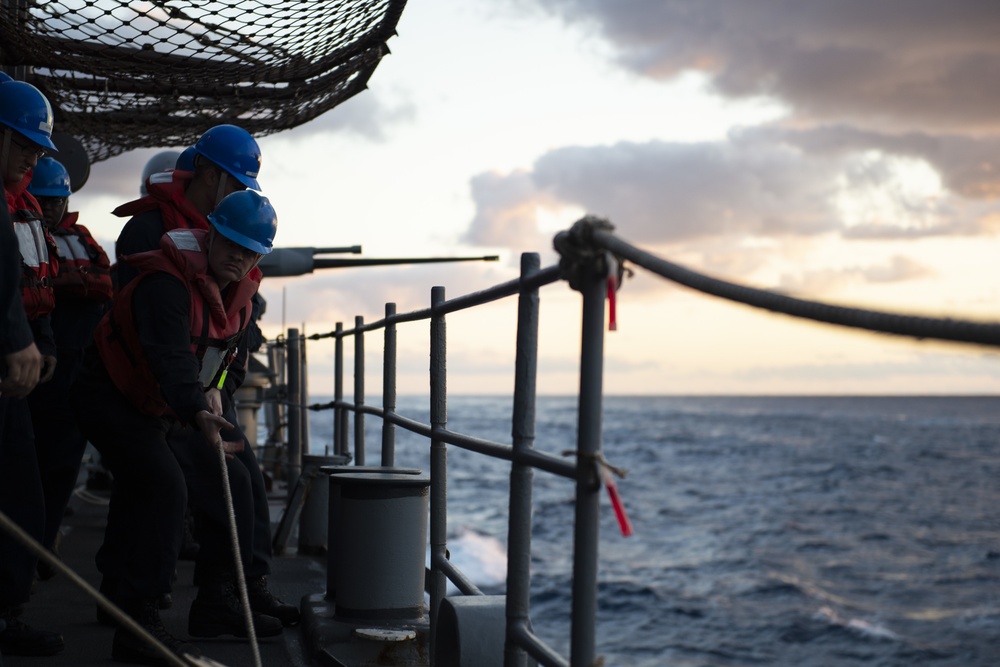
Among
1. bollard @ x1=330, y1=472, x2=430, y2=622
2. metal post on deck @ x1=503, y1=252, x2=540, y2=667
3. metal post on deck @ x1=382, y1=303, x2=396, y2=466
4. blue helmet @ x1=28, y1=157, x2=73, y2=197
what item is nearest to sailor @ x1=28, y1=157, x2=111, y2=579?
blue helmet @ x1=28, y1=157, x2=73, y2=197

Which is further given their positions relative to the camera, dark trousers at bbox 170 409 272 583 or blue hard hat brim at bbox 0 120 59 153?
dark trousers at bbox 170 409 272 583

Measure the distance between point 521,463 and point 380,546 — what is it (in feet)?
5.13

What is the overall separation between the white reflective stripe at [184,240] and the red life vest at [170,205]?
464 millimetres

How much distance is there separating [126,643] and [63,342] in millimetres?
1296

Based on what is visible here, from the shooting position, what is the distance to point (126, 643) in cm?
348

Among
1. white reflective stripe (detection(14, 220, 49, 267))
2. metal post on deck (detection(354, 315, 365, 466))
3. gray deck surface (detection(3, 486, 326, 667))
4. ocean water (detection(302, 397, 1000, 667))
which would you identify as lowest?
ocean water (detection(302, 397, 1000, 667))

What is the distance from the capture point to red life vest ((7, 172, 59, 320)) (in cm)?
347

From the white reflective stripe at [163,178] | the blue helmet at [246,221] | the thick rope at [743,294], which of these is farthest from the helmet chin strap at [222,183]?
the thick rope at [743,294]

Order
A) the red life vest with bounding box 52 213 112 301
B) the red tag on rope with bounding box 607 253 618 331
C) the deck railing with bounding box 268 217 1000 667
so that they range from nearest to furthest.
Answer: the deck railing with bounding box 268 217 1000 667 < the red tag on rope with bounding box 607 253 618 331 < the red life vest with bounding box 52 213 112 301

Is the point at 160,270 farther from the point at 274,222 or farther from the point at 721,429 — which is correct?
the point at 721,429

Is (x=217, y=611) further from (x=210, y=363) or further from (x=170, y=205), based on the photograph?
(x=170, y=205)

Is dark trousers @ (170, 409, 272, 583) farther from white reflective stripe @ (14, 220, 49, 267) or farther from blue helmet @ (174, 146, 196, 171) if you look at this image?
blue helmet @ (174, 146, 196, 171)

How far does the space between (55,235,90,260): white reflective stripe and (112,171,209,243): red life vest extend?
0.38 metres

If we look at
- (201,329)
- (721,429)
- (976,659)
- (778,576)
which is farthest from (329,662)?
(721,429)
